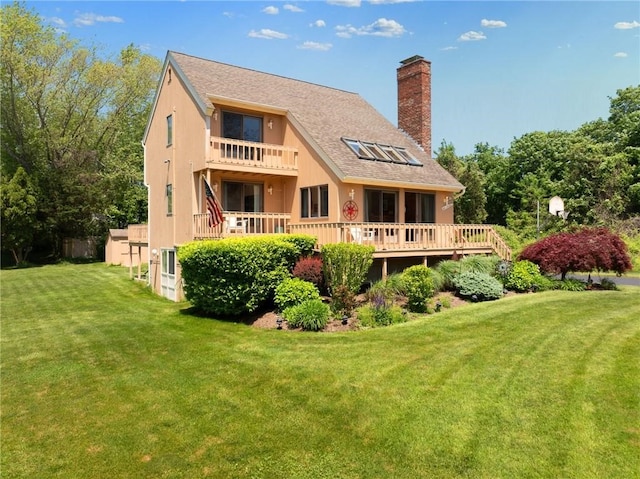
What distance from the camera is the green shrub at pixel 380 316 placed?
10.8m

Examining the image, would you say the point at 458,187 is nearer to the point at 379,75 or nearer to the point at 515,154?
the point at 379,75

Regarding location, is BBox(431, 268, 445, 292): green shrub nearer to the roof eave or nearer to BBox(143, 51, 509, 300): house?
BBox(143, 51, 509, 300): house

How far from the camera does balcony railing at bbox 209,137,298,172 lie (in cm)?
1574

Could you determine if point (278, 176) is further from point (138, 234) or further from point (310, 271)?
point (138, 234)

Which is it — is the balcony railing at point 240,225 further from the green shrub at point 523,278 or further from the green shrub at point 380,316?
the green shrub at point 523,278

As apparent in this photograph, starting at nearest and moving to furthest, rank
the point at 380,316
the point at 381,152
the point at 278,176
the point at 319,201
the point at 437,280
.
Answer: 1. the point at 380,316
2. the point at 437,280
3. the point at 319,201
4. the point at 278,176
5. the point at 381,152

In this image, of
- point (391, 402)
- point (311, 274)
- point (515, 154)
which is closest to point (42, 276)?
point (311, 274)

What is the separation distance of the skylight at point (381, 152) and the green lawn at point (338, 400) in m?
8.63

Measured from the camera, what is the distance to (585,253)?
45.9 ft

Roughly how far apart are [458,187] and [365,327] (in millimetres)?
10955

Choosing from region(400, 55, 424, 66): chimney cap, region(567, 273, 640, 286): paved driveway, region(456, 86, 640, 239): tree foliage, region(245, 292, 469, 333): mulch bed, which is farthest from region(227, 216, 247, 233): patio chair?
region(456, 86, 640, 239): tree foliage

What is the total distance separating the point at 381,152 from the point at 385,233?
4903mm

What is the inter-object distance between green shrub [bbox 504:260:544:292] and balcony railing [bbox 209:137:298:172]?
8.81m

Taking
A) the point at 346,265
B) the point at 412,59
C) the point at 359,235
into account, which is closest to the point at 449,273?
the point at 359,235
